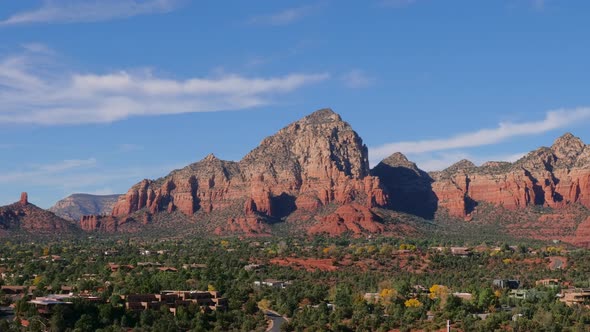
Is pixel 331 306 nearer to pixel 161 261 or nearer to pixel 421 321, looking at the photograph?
pixel 421 321

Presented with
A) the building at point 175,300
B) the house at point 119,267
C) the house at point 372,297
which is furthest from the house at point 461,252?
the building at point 175,300

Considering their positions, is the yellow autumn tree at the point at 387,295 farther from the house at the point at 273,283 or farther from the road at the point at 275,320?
the house at the point at 273,283

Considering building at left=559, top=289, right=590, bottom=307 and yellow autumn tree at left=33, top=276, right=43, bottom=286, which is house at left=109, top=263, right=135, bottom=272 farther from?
building at left=559, top=289, right=590, bottom=307

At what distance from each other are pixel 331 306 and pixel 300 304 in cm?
496

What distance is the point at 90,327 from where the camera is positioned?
104625 mm

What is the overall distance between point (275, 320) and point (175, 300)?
483 inches

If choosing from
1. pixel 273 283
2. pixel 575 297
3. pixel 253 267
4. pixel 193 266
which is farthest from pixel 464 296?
pixel 193 266

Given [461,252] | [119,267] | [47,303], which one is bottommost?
[47,303]

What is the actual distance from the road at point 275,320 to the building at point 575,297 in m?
38.4

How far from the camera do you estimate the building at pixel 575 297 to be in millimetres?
133250

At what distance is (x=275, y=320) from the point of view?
389ft

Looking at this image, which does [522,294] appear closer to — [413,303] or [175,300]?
[413,303]

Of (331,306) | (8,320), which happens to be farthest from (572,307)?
(8,320)

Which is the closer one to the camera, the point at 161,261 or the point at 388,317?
the point at 388,317
